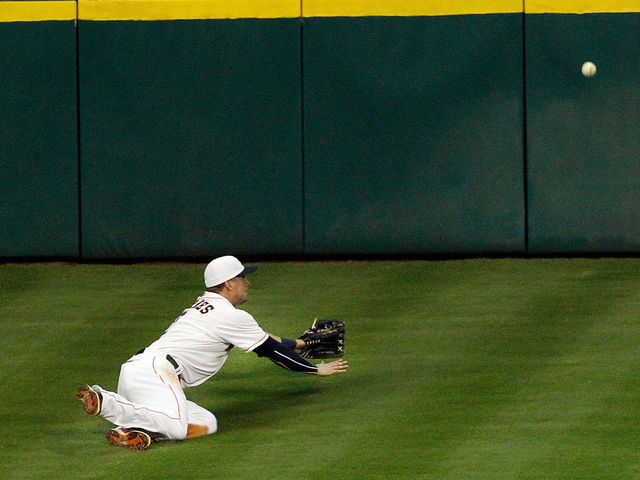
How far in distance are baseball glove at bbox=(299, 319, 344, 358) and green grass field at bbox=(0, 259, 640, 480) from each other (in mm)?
266

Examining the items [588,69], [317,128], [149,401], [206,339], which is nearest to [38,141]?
[317,128]

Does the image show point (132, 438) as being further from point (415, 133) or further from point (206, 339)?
point (415, 133)

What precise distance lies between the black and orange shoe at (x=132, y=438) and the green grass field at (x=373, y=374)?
58 mm

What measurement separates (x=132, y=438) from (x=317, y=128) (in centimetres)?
625

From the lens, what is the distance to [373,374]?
9.82 m

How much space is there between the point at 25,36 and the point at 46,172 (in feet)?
4.32

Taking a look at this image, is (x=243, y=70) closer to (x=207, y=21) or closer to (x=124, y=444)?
(x=207, y=21)

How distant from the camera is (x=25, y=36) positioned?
13938mm

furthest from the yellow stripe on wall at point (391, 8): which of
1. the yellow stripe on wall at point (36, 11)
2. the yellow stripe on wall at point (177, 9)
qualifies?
the yellow stripe on wall at point (36, 11)

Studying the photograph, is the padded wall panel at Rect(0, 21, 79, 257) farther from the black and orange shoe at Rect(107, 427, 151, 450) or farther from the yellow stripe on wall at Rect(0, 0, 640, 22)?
the black and orange shoe at Rect(107, 427, 151, 450)

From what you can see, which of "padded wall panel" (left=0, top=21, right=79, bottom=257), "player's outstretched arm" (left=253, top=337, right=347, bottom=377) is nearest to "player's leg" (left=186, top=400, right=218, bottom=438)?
"player's outstretched arm" (left=253, top=337, right=347, bottom=377)

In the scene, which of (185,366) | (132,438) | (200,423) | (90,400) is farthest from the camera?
(185,366)

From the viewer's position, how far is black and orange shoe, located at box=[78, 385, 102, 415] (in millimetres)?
7953

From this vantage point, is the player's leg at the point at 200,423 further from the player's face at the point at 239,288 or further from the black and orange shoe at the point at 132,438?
the player's face at the point at 239,288
